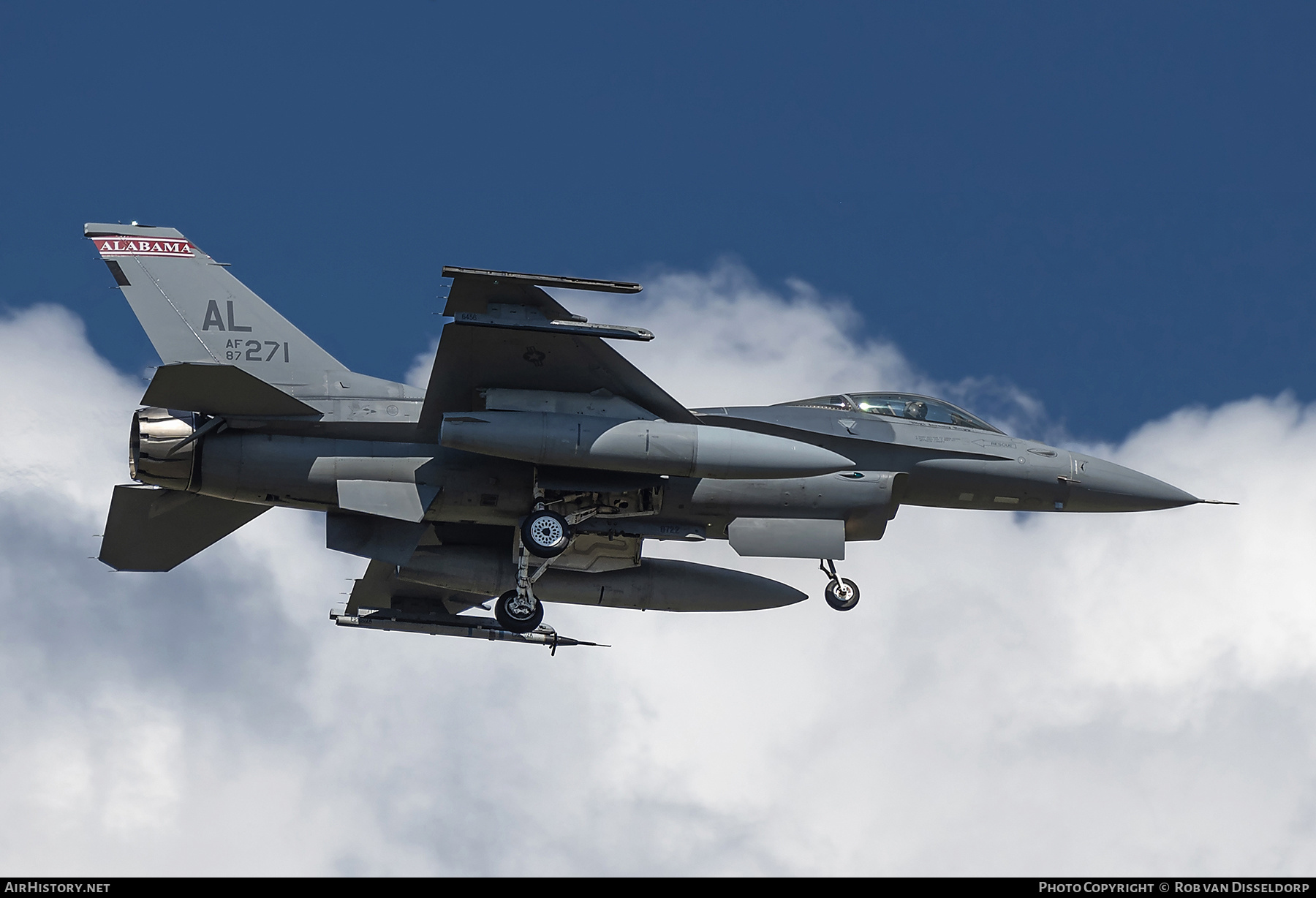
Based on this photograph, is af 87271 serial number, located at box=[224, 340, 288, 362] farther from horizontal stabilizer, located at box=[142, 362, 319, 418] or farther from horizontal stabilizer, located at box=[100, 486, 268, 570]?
horizontal stabilizer, located at box=[100, 486, 268, 570]

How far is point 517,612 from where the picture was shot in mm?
19016

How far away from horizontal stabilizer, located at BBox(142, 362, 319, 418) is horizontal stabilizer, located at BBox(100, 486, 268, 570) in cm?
242

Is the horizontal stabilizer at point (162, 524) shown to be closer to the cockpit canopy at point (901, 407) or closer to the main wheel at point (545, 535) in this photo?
the main wheel at point (545, 535)

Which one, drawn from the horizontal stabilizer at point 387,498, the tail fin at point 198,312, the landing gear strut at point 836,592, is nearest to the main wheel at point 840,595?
the landing gear strut at point 836,592

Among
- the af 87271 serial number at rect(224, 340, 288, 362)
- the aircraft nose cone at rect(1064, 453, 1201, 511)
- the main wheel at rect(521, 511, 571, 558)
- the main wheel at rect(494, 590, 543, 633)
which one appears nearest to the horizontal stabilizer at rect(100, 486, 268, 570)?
the af 87271 serial number at rect(224, 340, 288, 362)

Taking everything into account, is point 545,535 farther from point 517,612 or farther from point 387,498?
point 387,498

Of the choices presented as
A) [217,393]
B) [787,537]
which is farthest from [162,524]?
[787,537]

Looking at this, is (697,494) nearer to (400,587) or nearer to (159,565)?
(400,587)

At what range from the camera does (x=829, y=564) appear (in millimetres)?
19625

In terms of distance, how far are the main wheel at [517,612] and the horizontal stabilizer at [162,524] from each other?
3.48 metres

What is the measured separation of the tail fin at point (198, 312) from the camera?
60.6 feet

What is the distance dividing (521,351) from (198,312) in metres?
4.50

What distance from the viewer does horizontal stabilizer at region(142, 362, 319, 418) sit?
54.1 ft

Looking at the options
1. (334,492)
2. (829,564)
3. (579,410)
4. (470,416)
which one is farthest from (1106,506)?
(334,492)
